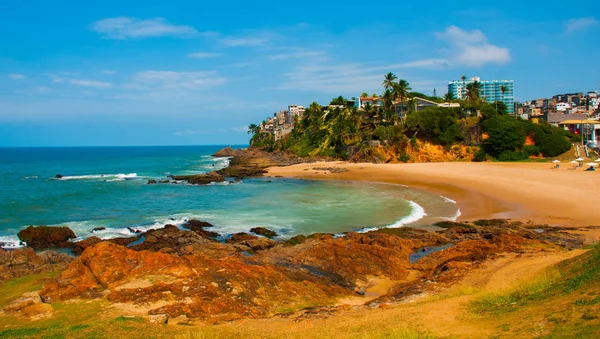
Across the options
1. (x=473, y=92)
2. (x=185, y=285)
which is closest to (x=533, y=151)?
(x=473, y=92)

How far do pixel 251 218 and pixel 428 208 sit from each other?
12747mm

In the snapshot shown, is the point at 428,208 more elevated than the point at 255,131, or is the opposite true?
the point at 255,131

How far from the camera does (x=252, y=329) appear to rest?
9.19 m

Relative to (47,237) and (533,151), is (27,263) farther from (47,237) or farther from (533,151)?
(533,151)

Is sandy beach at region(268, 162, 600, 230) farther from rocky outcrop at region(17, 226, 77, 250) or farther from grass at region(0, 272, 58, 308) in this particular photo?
rocky outcrop at region(17, 226, 77, 250)

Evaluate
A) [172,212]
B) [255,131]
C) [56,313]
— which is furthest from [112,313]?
[255,131]

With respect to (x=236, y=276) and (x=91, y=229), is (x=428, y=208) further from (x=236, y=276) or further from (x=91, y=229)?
(x=91, y=229)

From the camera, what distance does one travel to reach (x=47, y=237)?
2255 cm

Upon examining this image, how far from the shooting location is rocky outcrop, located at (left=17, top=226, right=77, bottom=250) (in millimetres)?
22188

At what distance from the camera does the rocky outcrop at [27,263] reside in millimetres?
14073

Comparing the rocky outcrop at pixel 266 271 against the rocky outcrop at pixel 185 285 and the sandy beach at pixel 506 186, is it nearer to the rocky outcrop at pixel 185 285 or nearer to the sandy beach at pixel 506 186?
the rocky outcrop at pixel 185 285

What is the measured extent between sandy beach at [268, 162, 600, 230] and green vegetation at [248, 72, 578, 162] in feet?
25.7

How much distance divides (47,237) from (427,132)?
5543cm

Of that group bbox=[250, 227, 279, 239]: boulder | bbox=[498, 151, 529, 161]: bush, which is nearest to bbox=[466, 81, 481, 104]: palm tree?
bbox=[498, 151, 529, 161]: bush
